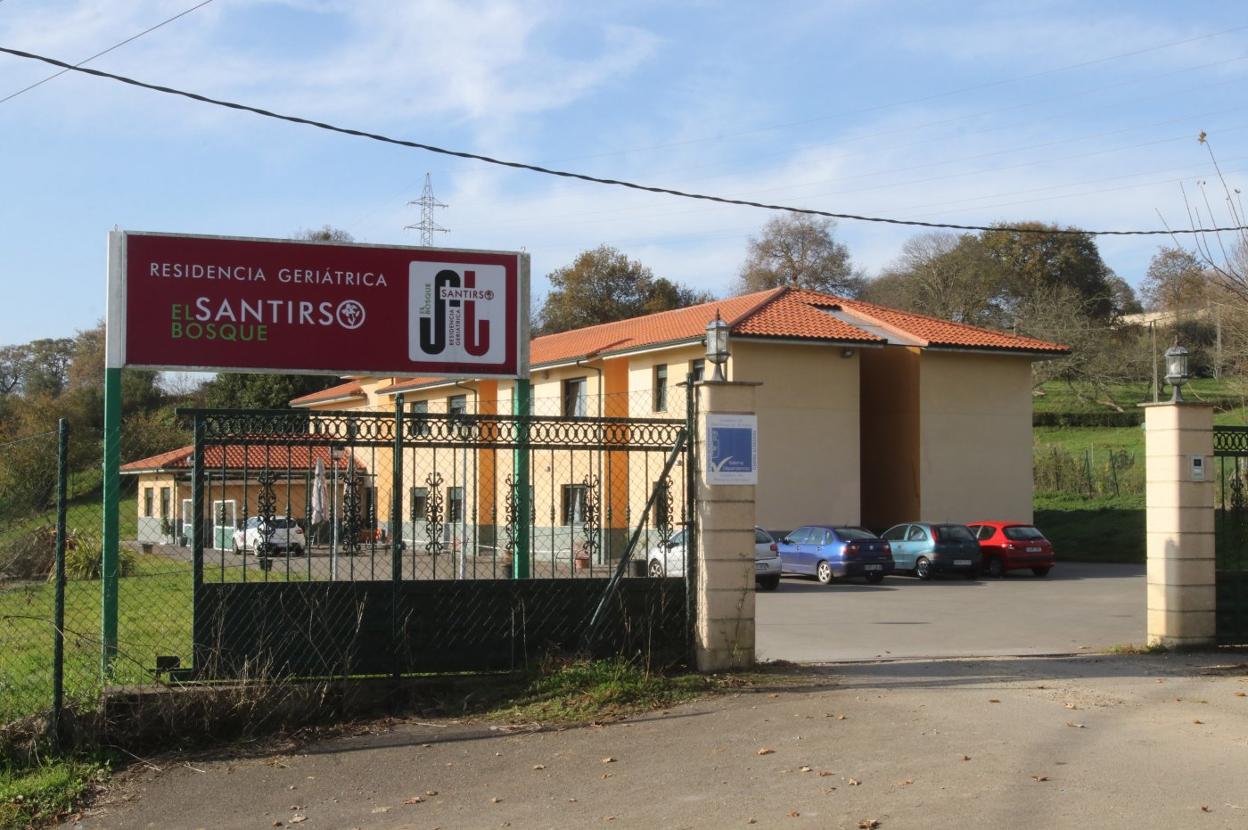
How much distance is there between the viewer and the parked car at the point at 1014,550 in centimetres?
3006

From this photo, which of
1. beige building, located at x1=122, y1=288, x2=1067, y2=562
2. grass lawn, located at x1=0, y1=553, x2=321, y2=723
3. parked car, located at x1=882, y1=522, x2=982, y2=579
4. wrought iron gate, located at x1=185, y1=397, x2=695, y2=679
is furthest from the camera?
beige building, located at x1=122, y1=288, x2=1067, y2=562

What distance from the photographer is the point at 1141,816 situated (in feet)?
20.4

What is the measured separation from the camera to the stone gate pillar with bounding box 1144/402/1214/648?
11945 mm

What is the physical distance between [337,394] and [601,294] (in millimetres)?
19894

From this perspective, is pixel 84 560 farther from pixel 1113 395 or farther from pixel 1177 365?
pixel 1113 395

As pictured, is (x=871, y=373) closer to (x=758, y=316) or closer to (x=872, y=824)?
(x=758, y=316)

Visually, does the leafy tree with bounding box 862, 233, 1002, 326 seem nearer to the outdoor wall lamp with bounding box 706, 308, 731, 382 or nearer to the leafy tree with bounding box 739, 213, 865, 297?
the leafy tree with bounding box 739, 213, 865, 297

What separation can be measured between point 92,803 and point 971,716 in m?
5.77

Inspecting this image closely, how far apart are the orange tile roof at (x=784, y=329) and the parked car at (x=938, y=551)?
5.94m

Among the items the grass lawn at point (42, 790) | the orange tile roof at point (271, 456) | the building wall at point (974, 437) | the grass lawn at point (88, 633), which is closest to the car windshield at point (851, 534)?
the building wall at point (974, 437)

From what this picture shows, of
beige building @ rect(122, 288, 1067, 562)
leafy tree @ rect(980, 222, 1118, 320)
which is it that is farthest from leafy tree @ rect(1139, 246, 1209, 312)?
beige building @ rect(122, 288, 1067, 562)

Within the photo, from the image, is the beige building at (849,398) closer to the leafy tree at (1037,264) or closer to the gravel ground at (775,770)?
the gravel ground at (775,770)

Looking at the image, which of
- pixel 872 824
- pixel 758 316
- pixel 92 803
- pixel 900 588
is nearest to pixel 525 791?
pixel 872 824

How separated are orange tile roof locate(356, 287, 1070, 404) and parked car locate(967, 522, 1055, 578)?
620 cm
